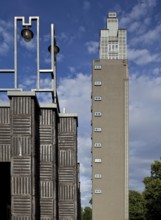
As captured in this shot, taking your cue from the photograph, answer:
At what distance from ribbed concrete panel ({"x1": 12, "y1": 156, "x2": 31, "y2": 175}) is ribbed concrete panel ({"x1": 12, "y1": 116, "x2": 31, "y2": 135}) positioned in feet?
2.85

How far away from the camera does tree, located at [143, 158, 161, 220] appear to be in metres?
47.7

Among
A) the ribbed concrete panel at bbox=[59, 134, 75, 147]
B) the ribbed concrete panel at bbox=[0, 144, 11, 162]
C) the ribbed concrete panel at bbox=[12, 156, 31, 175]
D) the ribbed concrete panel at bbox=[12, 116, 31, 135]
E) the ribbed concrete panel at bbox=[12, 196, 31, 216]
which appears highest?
the ribbed concrete panel at bbox=[12, 116, 31, 135]

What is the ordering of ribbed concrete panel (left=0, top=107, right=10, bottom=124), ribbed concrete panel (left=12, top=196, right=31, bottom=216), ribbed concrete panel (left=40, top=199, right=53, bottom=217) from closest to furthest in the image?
1. ribbed concrete panel (left=12, top=196, right=31, bottom=216)
2. ribbed concrete panel (left=0, top=107, right=10, bottom=124)
3. ribbed concrete panel (left=40, top=199, right=53, bottom=217)

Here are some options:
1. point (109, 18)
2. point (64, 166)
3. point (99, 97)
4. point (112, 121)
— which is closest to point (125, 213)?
point (112, 121)

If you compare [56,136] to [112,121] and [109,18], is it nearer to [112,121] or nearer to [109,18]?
[112,121]

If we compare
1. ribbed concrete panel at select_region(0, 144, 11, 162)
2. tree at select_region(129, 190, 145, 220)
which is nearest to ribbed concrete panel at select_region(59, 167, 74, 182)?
ribbed concrete panel at select_region(0, 144, 11, 162)

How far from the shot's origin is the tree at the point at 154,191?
4769 cm

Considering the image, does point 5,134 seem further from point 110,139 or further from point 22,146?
point 110,139

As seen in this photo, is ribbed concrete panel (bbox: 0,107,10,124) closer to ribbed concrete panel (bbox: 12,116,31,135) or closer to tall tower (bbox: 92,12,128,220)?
ribbed concrete panel (bbox: 12,116,31,135)

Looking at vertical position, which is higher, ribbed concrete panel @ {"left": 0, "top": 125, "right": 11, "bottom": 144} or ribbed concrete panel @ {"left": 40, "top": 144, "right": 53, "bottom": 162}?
ribbed concrete panel @ {"left": 0, "top": 125, "right": 11, "bottom": 144}

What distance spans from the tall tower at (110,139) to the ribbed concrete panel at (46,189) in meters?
34.6

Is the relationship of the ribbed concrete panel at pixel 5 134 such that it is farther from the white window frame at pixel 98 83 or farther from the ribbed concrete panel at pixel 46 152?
the white window frame at pixel 98 83

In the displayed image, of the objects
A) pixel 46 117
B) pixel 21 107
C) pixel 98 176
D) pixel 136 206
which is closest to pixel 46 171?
pixel 46 117

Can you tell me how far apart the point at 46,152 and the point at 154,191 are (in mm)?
37585
